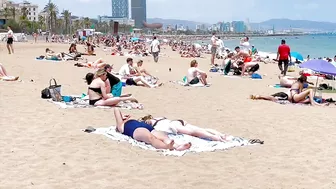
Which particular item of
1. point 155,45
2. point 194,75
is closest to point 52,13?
point 155,45

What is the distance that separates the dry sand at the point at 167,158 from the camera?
194 inches

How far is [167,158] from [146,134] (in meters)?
0.60

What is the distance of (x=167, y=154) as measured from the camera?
5.90m

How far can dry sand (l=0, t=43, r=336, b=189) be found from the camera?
493 cm

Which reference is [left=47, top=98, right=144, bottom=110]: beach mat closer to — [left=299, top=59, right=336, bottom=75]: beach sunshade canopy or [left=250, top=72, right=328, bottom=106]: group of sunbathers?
[left=250, top=72, right=328, bottom=106]: group of sunbathers

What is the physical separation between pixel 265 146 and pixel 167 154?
1531 millimetres

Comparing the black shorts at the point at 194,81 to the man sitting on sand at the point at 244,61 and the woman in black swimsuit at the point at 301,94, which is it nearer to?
the woman in black swimsuit at the point at 301,94

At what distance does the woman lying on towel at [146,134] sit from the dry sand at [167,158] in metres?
0.19

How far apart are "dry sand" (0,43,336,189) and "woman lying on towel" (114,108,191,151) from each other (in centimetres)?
19

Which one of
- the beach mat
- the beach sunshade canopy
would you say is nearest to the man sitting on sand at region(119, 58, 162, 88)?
the beach mat

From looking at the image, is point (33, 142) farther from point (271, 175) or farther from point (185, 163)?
point (271, 175)

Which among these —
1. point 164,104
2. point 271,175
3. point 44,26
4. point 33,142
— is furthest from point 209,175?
point 44,26

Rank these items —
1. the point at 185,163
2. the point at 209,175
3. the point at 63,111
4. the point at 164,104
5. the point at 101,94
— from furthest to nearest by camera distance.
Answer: the point at 164,104, the point at 101,94, the point at 63,111, the point at 185,163, the point at 209,175

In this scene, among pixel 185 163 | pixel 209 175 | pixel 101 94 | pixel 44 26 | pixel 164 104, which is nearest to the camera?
pixel 209 175
